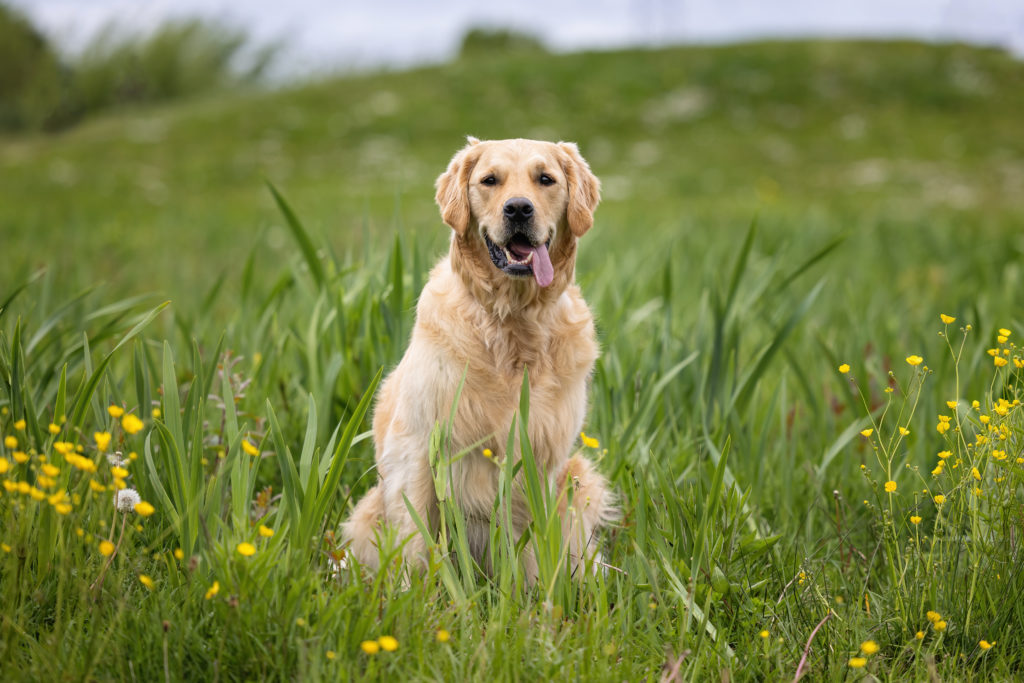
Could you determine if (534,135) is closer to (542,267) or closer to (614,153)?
(614,153)

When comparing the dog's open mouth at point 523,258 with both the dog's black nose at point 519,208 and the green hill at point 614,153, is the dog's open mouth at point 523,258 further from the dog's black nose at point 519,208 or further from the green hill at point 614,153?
the green hill at point 614,153

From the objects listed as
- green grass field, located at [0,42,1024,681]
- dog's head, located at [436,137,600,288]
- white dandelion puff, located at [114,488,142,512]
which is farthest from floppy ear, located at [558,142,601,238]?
white dandelion puff, located at [114,488,142,512]

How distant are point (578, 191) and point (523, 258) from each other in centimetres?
30

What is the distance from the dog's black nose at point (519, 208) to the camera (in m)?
2.13

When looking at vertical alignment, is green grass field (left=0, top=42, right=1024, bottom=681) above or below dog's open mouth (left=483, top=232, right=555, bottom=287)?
below

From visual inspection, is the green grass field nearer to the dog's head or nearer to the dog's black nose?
the dog's head

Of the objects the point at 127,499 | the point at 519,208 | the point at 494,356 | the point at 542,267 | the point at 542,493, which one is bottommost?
the point at 542,493

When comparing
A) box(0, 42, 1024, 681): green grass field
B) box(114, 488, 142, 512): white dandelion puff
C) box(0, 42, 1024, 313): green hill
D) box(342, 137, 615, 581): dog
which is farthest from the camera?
box(0, 42, 1024, 313): green hill

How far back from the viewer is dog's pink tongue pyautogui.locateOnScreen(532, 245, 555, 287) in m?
2.15

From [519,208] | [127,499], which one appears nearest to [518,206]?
[519,208]

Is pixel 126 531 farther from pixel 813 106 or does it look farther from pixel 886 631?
pixel 813 106

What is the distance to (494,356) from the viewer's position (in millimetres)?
2168

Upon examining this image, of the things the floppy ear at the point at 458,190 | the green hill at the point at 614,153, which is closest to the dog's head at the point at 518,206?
the floppy ear at the point at 458,190

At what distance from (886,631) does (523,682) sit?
0.88 meters
